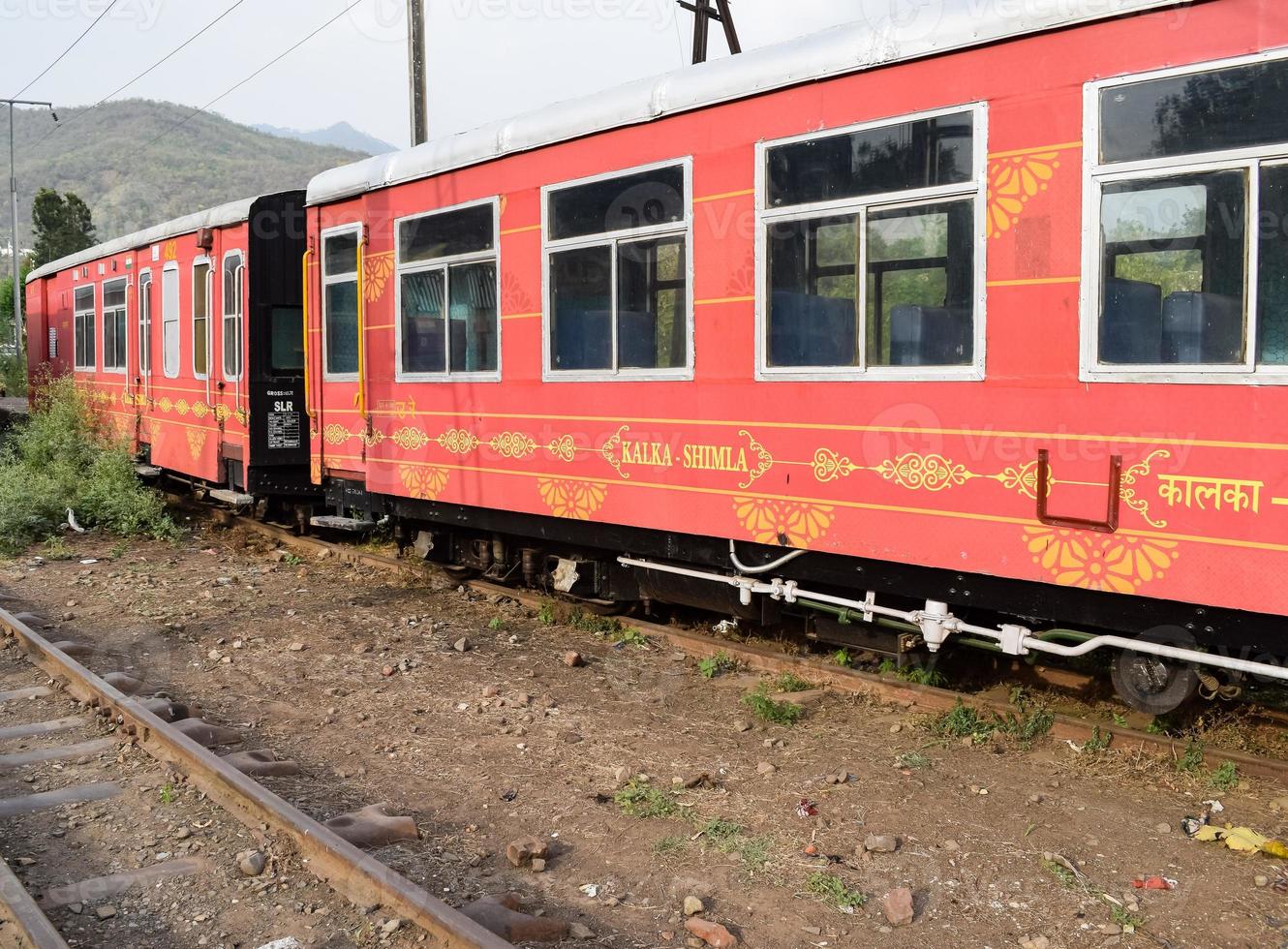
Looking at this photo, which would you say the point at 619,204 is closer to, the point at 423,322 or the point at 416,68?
the point at 423,322

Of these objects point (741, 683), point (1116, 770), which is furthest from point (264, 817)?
point (1116, 770)

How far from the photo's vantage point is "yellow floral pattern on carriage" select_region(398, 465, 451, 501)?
802 centimetres

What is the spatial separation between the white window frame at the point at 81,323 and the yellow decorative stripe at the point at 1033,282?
48.7 ft

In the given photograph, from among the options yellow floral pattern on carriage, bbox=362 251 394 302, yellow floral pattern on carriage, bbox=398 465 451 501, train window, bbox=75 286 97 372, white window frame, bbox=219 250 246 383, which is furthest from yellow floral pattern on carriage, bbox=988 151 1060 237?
train window, bbox=75 286 97 372

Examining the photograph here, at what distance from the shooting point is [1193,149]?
4.12 metres

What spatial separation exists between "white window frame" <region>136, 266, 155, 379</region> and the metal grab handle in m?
12.0

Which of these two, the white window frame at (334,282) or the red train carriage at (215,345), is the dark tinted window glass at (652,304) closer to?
the white window frame at (334,282)

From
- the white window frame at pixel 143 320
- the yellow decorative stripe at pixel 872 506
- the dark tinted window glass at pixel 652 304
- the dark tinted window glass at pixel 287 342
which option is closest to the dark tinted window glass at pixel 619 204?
the dark tinted window glass at pixel 652 304

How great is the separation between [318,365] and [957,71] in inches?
245

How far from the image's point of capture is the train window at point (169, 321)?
42.0ft

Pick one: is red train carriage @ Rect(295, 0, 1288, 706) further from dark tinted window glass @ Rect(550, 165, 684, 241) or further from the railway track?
the railway track

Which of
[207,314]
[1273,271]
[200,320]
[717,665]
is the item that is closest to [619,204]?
[717,665]

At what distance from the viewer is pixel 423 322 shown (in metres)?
7.98

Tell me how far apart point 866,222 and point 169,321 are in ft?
33.6
